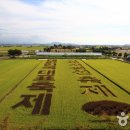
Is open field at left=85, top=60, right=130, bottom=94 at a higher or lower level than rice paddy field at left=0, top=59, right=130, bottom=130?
lower

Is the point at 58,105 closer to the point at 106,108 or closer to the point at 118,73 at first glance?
the point at 106,108

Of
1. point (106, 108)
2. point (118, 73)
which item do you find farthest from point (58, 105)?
point (118, 73)

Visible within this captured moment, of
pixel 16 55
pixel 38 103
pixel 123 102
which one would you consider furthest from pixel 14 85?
pixel 16 55

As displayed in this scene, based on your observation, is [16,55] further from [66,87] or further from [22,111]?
[22,111]

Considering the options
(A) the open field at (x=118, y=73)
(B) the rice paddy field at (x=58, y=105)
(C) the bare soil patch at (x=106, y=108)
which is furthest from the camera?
(A) the open field at (x=118, y=73)

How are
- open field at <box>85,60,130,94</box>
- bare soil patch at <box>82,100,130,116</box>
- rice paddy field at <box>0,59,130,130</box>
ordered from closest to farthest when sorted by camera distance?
rice paddy field at <box>0,59,130,130</box> < bare soil patch at <box>82,100,130,116</box> < open field at <box>85,60,130,94</box>

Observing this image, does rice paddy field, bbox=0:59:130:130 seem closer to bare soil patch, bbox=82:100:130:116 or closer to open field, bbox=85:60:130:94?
bare soil patch, bbox=82:100:130:116

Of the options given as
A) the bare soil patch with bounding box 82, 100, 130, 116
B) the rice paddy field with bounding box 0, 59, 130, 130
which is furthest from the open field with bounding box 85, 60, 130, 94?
the bare soil patch with bounding box 82, 100, 130, 116

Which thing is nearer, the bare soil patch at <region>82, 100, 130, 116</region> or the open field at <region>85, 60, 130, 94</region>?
the bare soil patch at <region>82, 100, 130, 116</region>

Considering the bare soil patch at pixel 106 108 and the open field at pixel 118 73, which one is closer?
the bare soil patch at pixel 106 108

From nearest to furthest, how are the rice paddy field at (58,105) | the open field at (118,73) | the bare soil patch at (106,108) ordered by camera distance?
1. the rice paddy field at (58,105)
2. the bare soil patch at (106,108)
3. the open field at (118,73)

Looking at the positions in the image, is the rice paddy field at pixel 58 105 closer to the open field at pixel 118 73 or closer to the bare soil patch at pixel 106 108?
the bare soil patch at pixel 106 108

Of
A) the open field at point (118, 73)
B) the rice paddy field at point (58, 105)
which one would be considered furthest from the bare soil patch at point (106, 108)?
the open field at point (118, 73)
